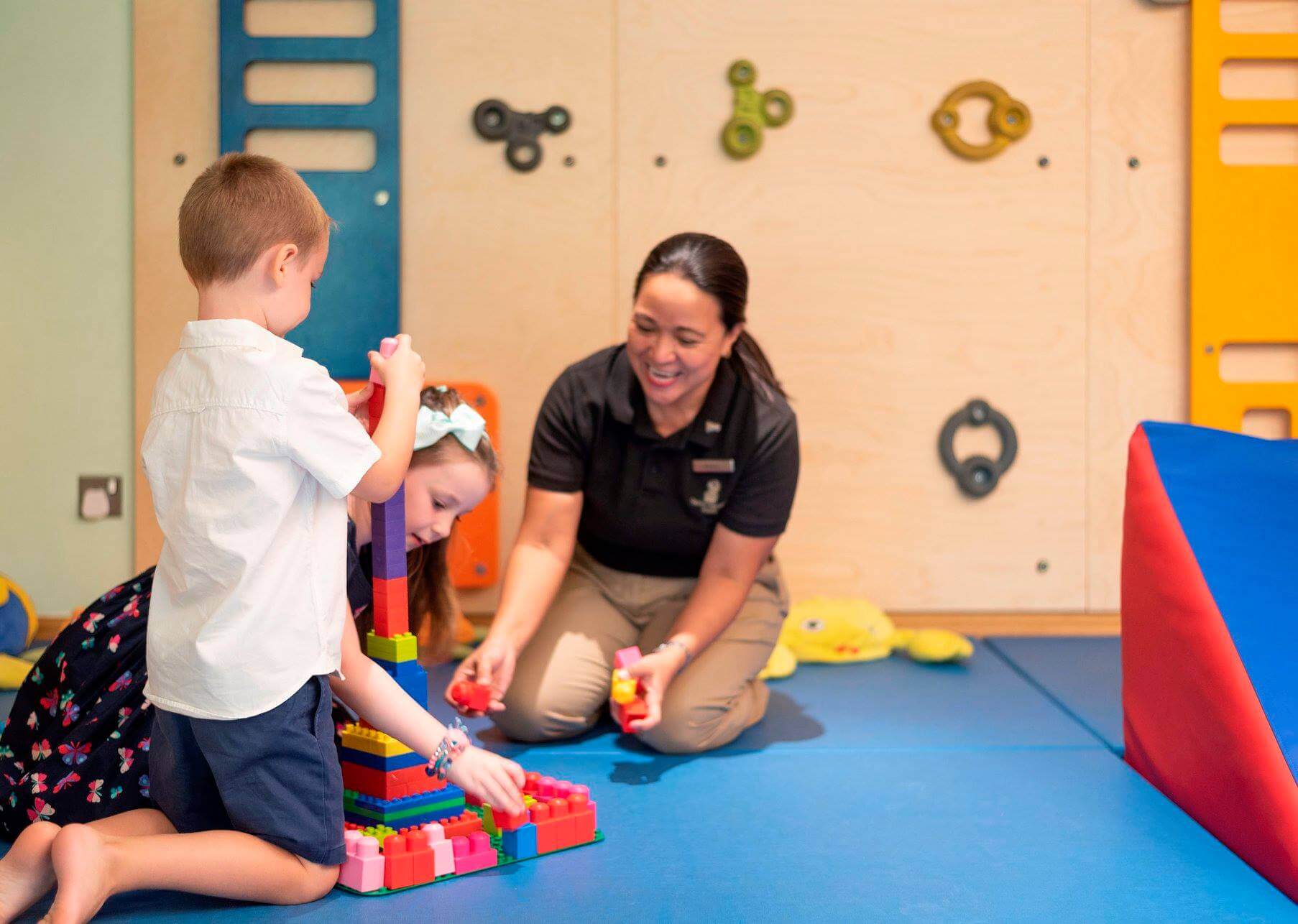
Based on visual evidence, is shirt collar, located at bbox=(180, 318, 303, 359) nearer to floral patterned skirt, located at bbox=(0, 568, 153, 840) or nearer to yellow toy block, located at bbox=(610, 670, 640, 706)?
floral patterned skirt, located at bbox=(0, 568, 153, 840)

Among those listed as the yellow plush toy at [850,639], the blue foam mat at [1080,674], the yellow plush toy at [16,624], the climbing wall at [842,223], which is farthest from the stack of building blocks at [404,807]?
the climbing wall at [842,223]

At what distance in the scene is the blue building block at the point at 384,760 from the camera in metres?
1.68

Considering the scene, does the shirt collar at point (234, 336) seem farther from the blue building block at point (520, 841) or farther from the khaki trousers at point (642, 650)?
the khaki trousers at point (642, 650)

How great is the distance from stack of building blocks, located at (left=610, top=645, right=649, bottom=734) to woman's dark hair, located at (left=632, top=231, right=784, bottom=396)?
1.92 ft

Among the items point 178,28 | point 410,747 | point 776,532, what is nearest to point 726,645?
point 776,532

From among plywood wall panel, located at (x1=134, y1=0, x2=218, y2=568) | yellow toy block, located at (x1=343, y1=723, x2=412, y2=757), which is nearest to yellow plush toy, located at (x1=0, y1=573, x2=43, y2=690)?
plywood wall panel, located at (x1=134, y1=0, x2=218, y2=568)

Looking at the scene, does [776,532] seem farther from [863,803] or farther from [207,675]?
[207,675]

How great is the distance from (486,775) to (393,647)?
0.22 metres

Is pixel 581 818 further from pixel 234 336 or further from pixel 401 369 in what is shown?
pixel 234 336

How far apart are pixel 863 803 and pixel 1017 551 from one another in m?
1.37

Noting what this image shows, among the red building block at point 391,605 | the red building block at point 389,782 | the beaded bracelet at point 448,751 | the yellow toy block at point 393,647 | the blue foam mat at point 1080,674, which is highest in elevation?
the red building block at point 391,605

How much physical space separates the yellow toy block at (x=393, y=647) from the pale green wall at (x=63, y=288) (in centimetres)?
160

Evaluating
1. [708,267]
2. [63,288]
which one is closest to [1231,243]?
[708,267]

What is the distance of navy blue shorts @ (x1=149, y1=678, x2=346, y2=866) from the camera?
146cm
